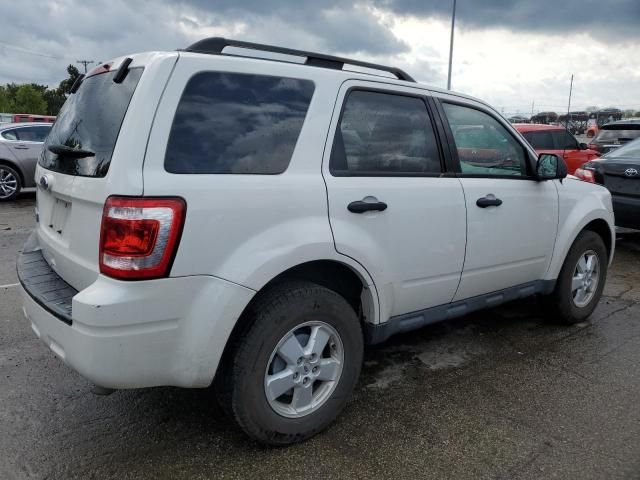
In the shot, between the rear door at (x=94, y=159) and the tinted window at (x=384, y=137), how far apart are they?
0.96 metres

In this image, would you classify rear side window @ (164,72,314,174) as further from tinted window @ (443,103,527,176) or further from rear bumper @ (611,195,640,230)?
rear bumper @ (611,195,640,230)

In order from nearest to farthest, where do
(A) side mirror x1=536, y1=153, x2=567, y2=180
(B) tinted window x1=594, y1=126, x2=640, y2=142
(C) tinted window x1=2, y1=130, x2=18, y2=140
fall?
(A) side mirror x1=536, y1=153, x2=567, y2=180 → (C) tinted window x1=2, y1=130, x2=18, y2=140 → (B) tinted window x1=594, y1=126, x2=640, y2=142

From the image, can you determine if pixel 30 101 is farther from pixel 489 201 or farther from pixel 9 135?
pixel 489 201

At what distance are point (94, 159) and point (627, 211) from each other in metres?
6.58

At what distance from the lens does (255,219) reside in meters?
2.42

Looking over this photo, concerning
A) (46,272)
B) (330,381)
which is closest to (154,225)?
(46,272)

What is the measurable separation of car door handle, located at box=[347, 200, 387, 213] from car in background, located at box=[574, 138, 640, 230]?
16.3ft

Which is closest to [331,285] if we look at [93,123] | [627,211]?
[93,123]

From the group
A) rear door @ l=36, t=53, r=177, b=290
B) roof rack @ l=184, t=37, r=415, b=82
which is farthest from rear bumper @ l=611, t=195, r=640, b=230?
rear door @ l=36, t=53, r=177, b=290

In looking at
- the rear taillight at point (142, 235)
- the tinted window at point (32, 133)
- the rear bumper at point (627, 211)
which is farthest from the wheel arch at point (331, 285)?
the tinted window at point (32, 133)

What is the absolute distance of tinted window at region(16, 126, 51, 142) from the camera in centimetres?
1114

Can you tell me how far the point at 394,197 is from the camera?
9.73ft

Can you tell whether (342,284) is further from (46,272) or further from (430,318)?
(46,272)

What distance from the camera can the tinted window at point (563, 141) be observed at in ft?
38.7
